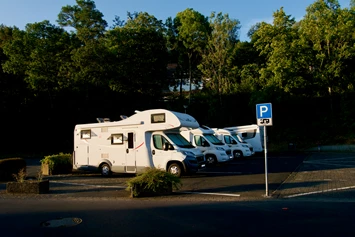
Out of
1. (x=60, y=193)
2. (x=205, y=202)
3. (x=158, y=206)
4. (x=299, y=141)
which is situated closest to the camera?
(x=158, y=206)

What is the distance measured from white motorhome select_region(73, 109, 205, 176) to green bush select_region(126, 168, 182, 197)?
160 inches

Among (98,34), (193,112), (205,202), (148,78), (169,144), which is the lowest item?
(205,202)

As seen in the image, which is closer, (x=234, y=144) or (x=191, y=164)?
(x=191, y=164)

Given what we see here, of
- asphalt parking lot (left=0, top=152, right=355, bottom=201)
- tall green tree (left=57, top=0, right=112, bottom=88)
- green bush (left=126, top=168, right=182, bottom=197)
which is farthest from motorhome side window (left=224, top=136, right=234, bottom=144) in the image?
tall green tree (left=57, top=0, right=112, bottom=88)

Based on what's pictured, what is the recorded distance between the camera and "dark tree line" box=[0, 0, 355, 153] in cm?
4009

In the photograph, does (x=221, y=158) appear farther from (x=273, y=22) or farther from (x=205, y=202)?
(x=273, y=22)

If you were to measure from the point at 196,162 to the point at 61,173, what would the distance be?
7718 millimetres

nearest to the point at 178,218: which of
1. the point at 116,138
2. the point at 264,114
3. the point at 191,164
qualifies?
the point at 264,114

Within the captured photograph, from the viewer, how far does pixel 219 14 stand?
42.9 metres

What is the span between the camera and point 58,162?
1956 cm

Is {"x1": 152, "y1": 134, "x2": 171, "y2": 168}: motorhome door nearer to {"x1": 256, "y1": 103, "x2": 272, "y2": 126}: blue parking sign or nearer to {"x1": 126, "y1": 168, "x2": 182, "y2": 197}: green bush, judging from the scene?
{"x1": 126, "y1": 168, "x2": 182, "y2": 197}: green bush

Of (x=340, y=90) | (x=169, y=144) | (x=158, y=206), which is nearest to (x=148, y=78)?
(x=340, y=90)

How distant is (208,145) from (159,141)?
252 inches

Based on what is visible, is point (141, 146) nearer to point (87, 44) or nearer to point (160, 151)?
point (160, 151)
